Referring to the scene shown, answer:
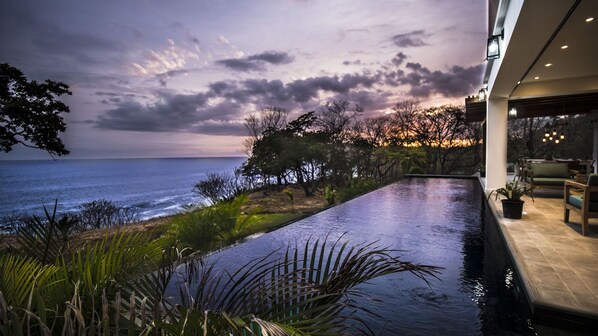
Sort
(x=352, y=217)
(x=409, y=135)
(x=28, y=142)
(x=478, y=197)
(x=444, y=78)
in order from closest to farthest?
(x=28, y=142) → (x=352, y=217) → (x=478, y=197) → (x=444, y=78) → (x=409, y=135)

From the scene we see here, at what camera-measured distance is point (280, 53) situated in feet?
56.4

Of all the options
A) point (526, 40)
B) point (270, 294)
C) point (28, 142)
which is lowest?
point (270, 294)

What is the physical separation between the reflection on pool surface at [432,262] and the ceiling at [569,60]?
274 cm

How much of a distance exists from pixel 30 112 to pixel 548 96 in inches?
458

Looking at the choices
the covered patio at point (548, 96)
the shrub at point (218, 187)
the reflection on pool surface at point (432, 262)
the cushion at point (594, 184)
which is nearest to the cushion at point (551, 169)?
the covered patio at point (548, 96)

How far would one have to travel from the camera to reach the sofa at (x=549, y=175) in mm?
7447

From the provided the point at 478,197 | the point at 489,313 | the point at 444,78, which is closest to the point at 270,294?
the point at 489,313

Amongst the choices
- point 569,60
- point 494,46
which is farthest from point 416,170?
point 494,46

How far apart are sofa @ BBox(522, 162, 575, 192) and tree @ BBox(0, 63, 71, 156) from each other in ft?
35.1

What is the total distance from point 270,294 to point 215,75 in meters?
21.5

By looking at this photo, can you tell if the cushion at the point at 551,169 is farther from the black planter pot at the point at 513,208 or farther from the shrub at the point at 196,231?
the shrub at the point at 196,231

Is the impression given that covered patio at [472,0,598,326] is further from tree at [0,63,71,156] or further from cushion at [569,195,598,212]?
tree at [0,63,71,156]

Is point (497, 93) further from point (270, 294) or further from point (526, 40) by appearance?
point (270, 294)

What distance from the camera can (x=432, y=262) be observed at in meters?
3.58
